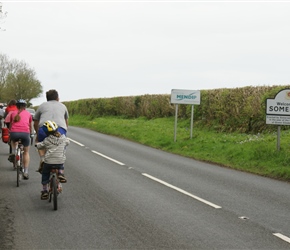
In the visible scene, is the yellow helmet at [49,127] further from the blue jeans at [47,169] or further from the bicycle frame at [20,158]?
the bicycle frame at [20,158]

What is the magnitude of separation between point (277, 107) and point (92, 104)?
35.7m

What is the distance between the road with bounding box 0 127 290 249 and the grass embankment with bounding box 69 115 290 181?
147 centimetres

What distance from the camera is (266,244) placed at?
Result: 6.42 meters

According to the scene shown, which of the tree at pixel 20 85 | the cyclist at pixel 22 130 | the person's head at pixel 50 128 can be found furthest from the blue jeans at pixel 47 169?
the tree at pixel 20 85

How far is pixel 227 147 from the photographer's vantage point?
18.7m

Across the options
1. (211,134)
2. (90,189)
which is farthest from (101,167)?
(211,134)

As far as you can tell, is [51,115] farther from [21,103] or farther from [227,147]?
[227,147]

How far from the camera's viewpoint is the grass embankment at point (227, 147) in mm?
14953

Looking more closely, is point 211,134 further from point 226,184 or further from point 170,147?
point 226,184

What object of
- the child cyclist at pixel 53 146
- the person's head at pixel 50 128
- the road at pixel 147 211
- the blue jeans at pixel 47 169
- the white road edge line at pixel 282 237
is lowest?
the road at pixel 147 211

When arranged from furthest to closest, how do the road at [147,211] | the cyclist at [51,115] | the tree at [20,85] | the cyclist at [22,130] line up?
the tree at [20,85], the cyclist at [22,130], the cyclist at [51,115], the road at [147,211]

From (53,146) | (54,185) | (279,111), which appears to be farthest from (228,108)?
(54,185)

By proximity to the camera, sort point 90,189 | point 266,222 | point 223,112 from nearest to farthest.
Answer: point 266,222
point 90,189
point 223,112

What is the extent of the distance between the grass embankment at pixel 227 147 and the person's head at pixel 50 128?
284 inches
